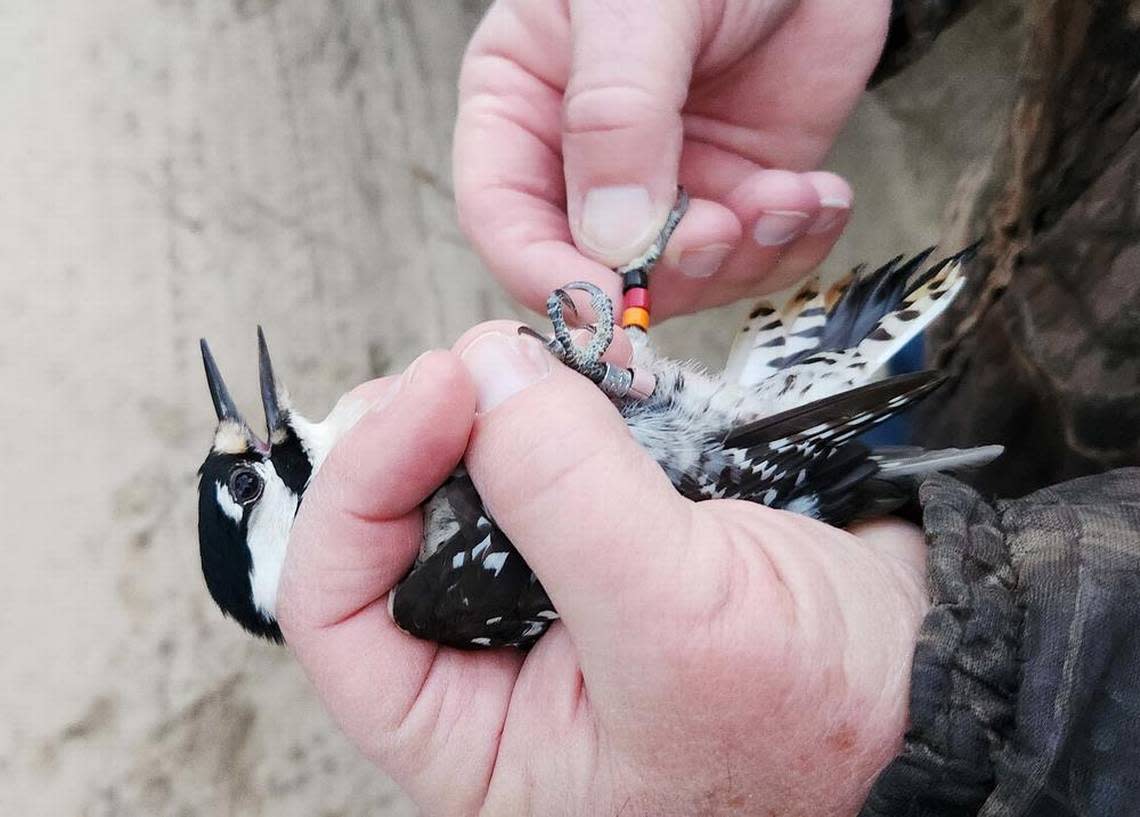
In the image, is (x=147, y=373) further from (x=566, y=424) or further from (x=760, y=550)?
(x=760, y=550)

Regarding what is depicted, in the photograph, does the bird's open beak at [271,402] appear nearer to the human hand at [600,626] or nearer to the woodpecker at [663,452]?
the woodpecker at [663,452]

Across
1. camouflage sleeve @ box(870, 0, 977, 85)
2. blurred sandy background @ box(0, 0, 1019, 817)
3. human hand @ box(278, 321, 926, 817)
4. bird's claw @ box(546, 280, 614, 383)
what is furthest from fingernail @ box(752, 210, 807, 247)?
blurred sandy background @ box(0, 0, 1019, 817)

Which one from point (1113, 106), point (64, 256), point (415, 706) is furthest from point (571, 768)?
point (64, 256)

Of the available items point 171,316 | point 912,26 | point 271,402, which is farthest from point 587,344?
point 171,316

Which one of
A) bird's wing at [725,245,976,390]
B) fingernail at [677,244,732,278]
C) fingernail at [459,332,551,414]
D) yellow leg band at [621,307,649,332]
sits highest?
fingernail at [459,332,551,414]

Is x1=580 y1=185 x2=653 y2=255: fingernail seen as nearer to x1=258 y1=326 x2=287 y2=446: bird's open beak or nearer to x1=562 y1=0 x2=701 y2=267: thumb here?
x1=562 y1=0 x2=701 y2=267: thumb

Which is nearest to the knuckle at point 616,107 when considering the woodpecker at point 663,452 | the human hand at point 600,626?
the woodpecker at point 663,452

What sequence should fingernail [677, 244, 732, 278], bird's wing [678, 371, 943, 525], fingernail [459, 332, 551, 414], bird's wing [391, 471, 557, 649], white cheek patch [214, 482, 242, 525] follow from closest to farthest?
fingernail [459, 332, 551, 414]
bird's wing [391, 471, 557, 649]
bird's wing [678, 371, 943, 525]
white cheek patch [214, 482, 242, 525]
fingernail [677, 244, 732, 278]
